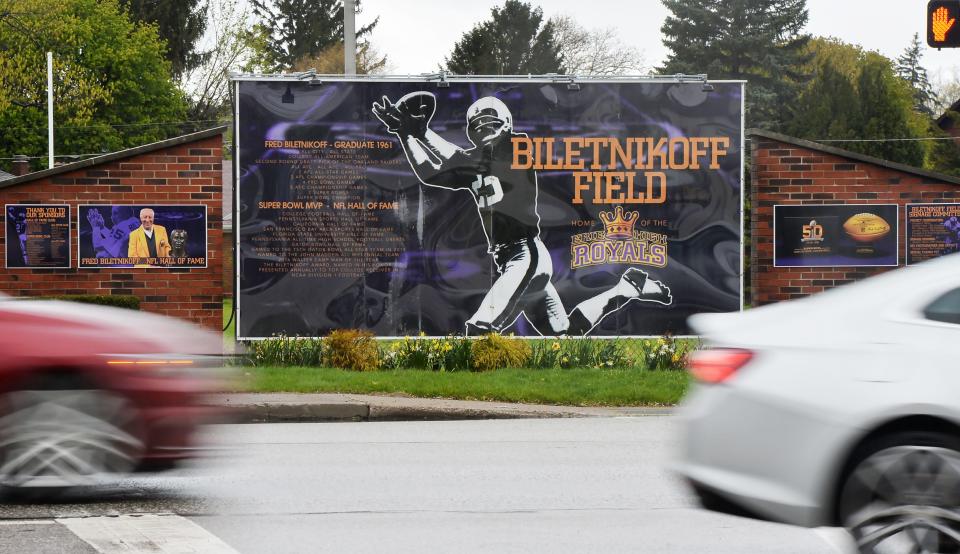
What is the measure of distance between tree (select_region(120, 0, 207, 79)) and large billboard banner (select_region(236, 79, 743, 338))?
5173 cm

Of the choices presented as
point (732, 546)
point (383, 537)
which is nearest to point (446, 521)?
point (383, 537)

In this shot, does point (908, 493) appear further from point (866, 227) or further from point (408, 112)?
point (866, 227)

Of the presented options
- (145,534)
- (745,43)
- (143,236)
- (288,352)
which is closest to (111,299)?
(143,236)

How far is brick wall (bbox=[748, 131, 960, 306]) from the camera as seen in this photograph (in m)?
16.2

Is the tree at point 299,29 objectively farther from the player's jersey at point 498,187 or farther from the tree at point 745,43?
the player's jersey at point 498,187

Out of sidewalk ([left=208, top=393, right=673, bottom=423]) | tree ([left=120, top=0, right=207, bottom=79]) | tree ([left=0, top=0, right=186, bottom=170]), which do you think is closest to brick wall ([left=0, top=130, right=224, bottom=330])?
sidewalk ([left=208, top=393, right=673, bottom=423])

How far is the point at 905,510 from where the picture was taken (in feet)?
16.7

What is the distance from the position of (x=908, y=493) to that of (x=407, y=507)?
326cm

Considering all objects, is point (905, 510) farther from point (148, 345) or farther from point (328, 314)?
point (328, 314)

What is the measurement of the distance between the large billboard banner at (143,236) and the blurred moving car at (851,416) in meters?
11.1

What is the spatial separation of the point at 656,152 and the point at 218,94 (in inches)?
2123

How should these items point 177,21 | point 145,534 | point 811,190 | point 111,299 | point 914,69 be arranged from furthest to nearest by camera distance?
point 914,69 → point 177,21 → point 811,190 → point 111,299 → point 145,534

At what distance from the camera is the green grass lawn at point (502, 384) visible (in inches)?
515

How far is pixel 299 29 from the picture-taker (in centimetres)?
7450
